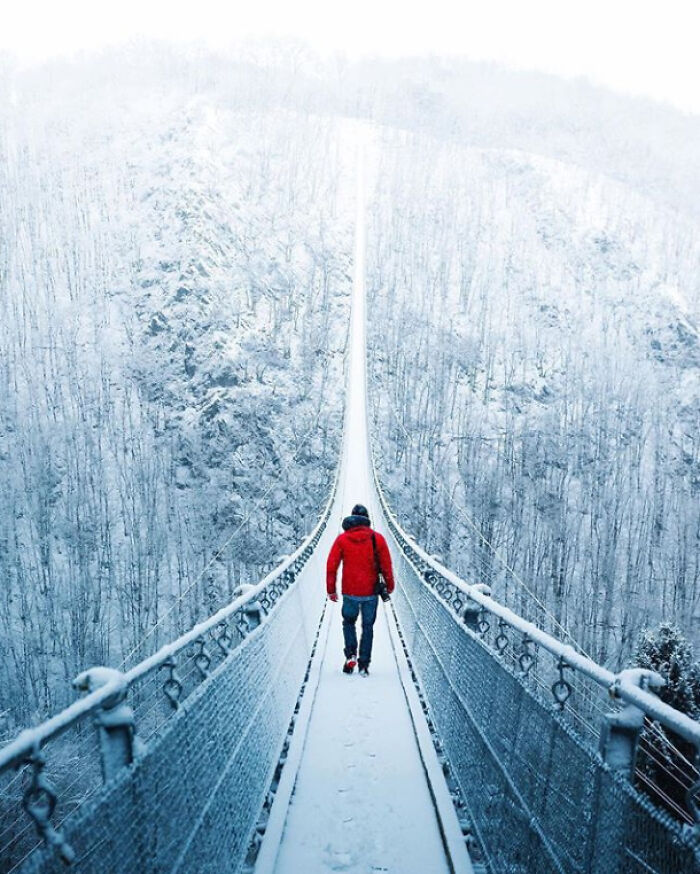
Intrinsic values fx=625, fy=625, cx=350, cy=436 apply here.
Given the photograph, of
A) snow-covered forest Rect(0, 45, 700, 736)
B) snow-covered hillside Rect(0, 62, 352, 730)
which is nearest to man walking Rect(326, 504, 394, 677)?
snow-covered forest Rect(0, 45, 700, 736)

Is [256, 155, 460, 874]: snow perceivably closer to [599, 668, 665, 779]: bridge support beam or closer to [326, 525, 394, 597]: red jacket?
[326, 525, 394, 597]: red jacket

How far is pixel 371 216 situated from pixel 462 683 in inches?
2345

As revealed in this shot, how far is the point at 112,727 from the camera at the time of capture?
1.76 metres

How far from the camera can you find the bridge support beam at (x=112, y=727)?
1.75 metres

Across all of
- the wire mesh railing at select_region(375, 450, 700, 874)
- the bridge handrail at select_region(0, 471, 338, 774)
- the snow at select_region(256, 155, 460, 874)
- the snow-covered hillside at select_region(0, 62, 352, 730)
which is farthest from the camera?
the snow-covered hillside at select_region(0, 62, 352, 730)

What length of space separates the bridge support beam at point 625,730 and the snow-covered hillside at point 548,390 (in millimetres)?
33788

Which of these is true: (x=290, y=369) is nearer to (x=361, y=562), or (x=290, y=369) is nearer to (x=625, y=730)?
(x=361, y=562)

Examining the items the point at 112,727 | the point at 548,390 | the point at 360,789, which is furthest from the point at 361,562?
the point at 548,390

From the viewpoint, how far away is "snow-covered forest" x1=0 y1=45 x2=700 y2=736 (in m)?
35.3

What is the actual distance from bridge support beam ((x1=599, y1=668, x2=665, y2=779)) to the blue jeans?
142 inches

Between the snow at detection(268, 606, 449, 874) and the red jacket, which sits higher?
the red jacket

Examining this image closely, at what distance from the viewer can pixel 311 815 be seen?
3213 millimetres

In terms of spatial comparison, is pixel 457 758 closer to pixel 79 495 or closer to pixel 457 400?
pixel 79 495

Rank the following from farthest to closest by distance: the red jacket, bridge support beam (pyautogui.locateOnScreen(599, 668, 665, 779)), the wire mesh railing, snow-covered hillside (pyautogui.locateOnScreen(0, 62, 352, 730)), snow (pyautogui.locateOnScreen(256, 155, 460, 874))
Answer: snow-covered hillside (pyautogui.locateOnScreen(0, 62, 352, 730)), the red jacket, snow (pyautogui.locateOnScreen(256, 155, 460, 874)), bridge support beam (pyautogui.locateOnScreen(599, 668, 665, 779)), the wire mesh railing
